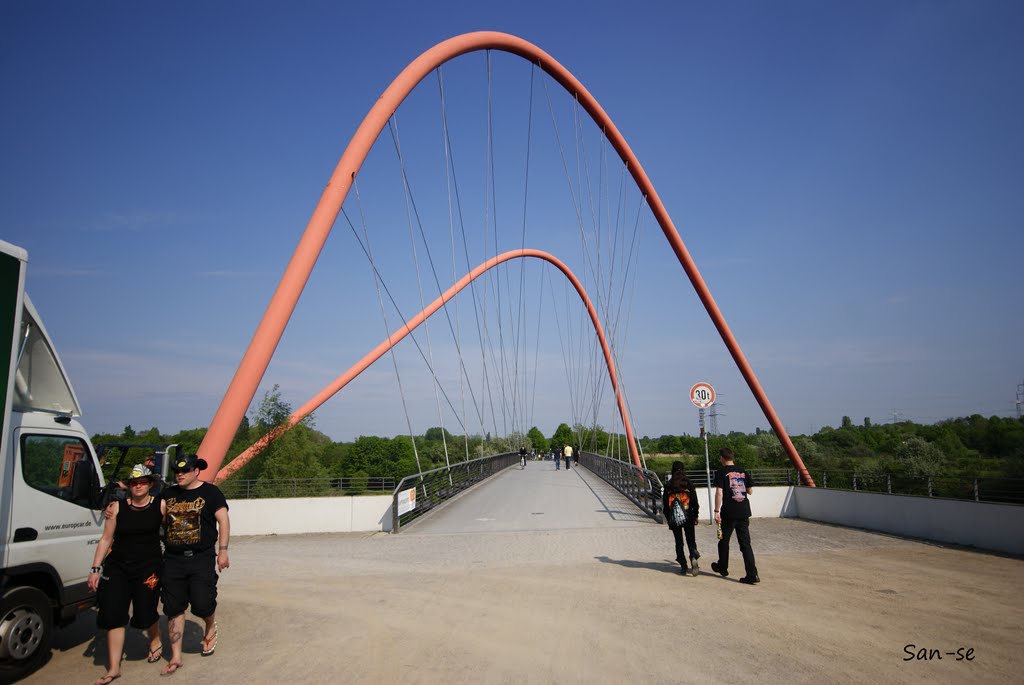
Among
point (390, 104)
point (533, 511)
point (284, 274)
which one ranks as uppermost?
point (390, 104)

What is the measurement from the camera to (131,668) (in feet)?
14.7

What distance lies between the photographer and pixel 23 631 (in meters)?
4.32

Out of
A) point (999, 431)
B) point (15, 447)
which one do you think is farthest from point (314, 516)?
point (999, 431)

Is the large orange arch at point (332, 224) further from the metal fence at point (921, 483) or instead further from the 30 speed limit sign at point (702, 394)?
the 30 speed limit sign at point (702, 394)

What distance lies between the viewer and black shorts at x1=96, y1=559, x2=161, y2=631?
4.32 meters

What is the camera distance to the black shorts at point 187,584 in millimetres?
4434

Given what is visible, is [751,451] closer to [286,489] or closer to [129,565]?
[286,489]

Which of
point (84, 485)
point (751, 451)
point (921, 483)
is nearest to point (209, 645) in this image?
point (84, 485)

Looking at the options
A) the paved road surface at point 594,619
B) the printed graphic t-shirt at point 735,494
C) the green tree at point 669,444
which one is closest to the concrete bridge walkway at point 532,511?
the paved road surface at point 594,619

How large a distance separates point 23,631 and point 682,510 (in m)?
6.37

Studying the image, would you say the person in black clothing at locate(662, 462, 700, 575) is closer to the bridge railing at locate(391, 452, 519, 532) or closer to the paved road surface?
the paved road surface

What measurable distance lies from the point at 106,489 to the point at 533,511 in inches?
403

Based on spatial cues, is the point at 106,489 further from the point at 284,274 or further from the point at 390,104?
the point at 390,104

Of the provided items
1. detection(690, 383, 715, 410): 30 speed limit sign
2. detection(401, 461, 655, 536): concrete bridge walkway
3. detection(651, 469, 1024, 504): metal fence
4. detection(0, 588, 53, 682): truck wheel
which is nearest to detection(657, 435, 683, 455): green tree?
detection(651, 469, 1024, 504): metal fence
